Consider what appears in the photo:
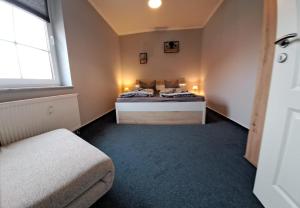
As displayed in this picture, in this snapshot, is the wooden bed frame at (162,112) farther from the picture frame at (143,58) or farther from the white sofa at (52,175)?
the picture frame at (143,58)

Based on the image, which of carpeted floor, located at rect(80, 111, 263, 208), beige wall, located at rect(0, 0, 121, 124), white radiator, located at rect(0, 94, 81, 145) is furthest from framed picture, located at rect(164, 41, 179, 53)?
white radiator, located at rect(0, 94, 81, 145)

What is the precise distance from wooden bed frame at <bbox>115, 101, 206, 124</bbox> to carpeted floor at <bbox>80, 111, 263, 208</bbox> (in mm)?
294

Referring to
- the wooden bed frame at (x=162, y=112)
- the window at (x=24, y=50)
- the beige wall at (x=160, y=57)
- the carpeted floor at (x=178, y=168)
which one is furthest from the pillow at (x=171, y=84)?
the window at (x=24, y=50)

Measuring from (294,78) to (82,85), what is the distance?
263cm

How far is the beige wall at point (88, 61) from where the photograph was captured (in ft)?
6.68

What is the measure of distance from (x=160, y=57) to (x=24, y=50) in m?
3.61

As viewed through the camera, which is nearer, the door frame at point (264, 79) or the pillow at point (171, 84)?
the door frame at point (264, 79)

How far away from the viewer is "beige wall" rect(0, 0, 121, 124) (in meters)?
2.04

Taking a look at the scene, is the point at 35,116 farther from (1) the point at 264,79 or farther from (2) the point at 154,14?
(2) the point at 154,14

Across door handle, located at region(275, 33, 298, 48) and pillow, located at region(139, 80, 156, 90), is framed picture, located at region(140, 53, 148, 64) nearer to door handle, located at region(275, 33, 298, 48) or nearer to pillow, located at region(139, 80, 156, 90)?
pillow, located at region(139, 80, 156, 90)

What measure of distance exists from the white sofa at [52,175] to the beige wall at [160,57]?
392cm

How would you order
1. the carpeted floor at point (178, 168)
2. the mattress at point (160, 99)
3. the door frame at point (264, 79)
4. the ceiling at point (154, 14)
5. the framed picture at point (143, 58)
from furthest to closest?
the framed picture at point (143, 58) → the ceiling at point (154, 14) → the mattress at point (160, 99) → the door frame at point (264, 79) → the carpeted floor at point (178, 168)

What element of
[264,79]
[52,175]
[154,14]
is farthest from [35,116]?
[154,14]

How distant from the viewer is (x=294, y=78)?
2.19ft
